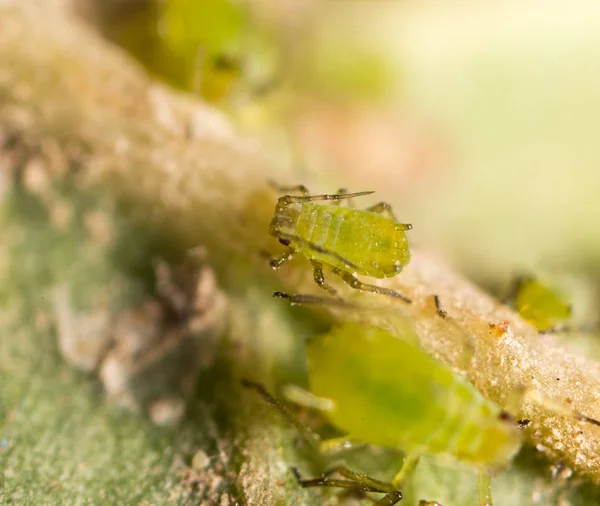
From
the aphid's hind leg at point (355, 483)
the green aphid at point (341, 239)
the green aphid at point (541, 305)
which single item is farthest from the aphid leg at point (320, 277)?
the green aphid at point (541, 305)

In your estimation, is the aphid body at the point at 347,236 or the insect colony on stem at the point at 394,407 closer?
the insect colony on stem at the point at 394,407

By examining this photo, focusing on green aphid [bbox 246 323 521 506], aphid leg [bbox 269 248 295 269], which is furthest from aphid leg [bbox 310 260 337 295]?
green aphid [bbox 246 323 521 506]

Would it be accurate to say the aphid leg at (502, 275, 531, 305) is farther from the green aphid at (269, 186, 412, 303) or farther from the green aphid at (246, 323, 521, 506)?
the green aphid at (246, 323, 521, 506)

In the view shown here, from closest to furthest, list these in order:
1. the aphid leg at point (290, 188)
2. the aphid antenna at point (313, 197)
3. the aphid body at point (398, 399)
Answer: the aphid body at point (398, 399) → the aphid antenna at point (313, 197) → the aphid leg at point (290, 188)

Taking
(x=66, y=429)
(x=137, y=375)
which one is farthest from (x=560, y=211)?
(x=66, y=429)

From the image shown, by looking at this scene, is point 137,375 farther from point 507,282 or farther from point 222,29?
point 507,282

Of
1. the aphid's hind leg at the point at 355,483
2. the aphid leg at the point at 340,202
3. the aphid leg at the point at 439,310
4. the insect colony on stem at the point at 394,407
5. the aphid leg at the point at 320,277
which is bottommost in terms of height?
the aphid's hind leg at the point at 355,483

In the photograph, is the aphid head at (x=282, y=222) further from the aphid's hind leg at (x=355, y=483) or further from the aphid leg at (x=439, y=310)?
the aphid's hind leg at (x=355, y=483)

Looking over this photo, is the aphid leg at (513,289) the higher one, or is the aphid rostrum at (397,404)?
the aphid leg at (513,289)
